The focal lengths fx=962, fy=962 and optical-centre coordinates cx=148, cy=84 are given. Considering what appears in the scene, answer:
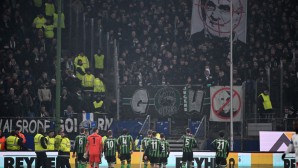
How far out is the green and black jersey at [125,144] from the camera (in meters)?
38.3

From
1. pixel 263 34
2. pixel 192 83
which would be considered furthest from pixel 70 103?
pixel 263 34

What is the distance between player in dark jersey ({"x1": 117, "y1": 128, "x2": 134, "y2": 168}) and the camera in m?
38.3

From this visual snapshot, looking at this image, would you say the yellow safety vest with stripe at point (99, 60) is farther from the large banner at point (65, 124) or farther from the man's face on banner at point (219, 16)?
the man's face on banner at point (219, 16)

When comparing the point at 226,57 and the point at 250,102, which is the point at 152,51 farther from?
the point at 250,102

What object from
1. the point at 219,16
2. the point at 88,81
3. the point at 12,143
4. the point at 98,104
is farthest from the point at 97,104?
the point at 219,16

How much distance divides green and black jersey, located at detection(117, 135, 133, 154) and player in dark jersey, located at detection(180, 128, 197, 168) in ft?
7.05

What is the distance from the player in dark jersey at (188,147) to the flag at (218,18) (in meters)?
11.8

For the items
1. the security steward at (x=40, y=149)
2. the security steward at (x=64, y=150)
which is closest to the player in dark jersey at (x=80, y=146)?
the security steward at (x=64, y=150)

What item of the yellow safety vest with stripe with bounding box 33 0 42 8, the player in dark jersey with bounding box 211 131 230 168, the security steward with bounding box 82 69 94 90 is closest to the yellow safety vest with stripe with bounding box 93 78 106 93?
the security steward with bounding box 82 69 94 90

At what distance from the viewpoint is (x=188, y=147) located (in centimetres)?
3831

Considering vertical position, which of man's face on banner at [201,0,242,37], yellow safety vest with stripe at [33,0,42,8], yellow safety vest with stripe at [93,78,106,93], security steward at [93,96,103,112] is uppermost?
yellow safety vest with stripe at [33,0,42,8]

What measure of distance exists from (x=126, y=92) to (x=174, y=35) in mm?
7451

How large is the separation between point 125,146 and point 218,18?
43.3 ft

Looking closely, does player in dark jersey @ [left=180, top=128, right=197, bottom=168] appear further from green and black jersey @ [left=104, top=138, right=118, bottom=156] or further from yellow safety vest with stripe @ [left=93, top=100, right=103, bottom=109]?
yellow safety vest with stripe @ [left=93, top=100, right=103, bottom=109]
